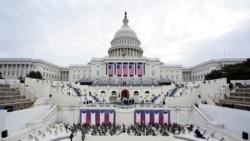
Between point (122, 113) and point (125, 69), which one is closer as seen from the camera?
point (122, 113)

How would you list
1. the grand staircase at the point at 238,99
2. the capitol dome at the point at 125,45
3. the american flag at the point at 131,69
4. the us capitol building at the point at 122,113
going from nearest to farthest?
the us capitol building at the point at 122,113 → the grand staircase at the point at 238,99 → the american flag at the point at 131,69 → the capitol dome at the point at 125,45

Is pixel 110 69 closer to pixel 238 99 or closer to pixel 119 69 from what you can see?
pixel 119 69

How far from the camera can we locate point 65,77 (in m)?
117

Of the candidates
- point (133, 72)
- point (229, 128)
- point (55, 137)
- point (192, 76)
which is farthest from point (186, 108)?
point (192, 76)

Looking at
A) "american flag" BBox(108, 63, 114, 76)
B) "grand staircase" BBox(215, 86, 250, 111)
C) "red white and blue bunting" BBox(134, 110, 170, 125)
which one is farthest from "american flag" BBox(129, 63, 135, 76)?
"grand staircase" BBox(215, 86, 250, 111)

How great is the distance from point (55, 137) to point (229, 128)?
2398cm

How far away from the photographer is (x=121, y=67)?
83.4 metres

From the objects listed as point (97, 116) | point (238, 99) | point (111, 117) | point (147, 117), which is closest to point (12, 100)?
point (97, 116)

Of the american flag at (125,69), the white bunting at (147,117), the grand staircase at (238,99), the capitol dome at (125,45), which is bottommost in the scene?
the white bunting at (147,117)

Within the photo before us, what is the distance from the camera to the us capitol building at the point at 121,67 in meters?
83.2

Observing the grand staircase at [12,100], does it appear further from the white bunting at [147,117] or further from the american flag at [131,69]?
the american flag at [131,69]

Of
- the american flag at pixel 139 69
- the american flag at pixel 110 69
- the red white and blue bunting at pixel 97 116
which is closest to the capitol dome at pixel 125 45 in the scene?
the american flag at pixel 139 69

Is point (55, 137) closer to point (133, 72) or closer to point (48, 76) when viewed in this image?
point (133, 72)

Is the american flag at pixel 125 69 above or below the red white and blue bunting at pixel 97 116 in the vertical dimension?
above
